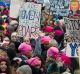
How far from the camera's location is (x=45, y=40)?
14.1 metres

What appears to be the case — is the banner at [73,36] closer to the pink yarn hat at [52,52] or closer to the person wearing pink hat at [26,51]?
the pink yarn hat at [52,52]

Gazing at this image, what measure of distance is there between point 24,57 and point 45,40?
67.3 inches

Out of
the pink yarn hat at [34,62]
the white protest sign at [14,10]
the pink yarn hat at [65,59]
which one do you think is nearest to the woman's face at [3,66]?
the pink yarn hat at [34,62]

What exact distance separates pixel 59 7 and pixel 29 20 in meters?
6.87

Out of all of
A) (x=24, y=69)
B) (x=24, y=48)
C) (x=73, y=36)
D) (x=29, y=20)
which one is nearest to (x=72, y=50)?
(x=73, y=36)

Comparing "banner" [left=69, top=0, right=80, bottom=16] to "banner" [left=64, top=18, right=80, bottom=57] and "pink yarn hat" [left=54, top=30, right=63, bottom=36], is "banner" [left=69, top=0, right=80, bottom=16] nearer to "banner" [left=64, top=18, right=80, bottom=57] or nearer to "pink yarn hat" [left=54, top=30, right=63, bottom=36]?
"pink yarn hat" [left=54, top=30, right=63, bottom=36]

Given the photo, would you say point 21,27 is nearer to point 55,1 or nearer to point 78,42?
point 78,42

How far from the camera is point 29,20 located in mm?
14109

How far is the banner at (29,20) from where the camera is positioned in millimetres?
13742

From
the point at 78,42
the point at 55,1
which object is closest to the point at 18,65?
the point at 78,42

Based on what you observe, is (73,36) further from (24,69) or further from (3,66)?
(3,66)

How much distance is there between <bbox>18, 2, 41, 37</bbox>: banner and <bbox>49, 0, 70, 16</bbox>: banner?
6.09 m

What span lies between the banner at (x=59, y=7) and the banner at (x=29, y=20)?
240 inches

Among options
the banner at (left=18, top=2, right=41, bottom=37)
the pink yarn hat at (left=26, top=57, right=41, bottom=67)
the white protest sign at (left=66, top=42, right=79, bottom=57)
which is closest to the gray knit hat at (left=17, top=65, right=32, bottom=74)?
the pink yarn hat at (left=26, top=57, right=41, bottom=67)
